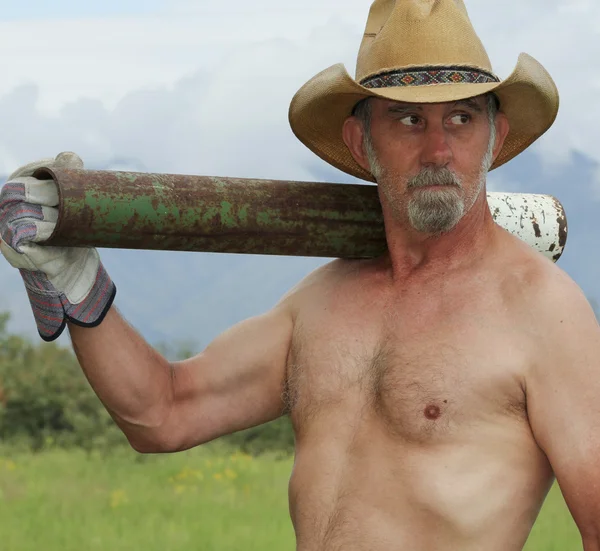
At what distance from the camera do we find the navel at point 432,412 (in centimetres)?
342

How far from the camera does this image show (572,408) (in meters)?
3.21

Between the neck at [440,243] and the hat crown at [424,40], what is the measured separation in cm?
43

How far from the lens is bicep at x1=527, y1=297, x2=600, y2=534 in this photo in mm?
3201

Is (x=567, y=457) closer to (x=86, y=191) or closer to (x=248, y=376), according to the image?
(x=248, y=376)

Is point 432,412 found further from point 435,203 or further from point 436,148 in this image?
point 436,148

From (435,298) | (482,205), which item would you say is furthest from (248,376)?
(482,205)

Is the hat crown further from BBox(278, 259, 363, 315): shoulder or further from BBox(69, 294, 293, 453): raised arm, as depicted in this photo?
BBox(69, 294, 293, 453): raised arm

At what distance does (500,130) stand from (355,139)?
1.58ft

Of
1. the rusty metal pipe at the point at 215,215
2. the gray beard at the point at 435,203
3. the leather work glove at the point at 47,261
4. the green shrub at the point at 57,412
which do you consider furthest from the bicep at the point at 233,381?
the green shrub at the point at 57,412

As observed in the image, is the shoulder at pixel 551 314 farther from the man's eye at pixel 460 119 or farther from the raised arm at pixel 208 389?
the raised arm at pixel 208 389

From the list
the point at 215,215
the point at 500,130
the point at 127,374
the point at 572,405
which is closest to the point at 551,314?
the point at 572,405

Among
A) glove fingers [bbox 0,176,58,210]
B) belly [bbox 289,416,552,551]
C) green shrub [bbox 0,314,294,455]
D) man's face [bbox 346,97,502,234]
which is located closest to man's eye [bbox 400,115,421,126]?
man's face [bbox 346,97,502,234]

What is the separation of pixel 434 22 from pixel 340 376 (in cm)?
115

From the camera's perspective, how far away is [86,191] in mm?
3441
